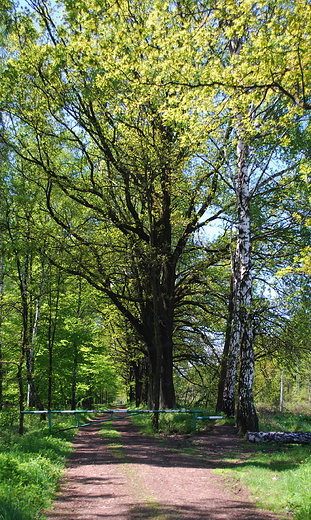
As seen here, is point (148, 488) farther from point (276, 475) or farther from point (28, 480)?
point (276, 475)

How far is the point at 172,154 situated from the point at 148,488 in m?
9.69

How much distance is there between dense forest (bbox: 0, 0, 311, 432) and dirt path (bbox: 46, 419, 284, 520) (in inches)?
111

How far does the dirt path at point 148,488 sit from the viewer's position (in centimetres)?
484

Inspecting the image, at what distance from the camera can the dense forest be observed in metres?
7.93

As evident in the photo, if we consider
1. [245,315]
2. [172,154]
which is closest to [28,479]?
[245,315]

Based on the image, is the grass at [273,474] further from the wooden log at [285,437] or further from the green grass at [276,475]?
the wooden log at [285,437]

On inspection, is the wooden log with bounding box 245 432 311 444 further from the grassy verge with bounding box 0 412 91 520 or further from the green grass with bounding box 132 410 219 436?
the grassy verge with bounding box 0 412 91 520

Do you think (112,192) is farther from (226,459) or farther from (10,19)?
(226,459)

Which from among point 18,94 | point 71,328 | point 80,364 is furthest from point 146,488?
point 80,364

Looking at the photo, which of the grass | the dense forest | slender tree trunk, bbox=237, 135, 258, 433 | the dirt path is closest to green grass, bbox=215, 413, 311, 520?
the grass

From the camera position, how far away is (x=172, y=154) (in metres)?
12.3

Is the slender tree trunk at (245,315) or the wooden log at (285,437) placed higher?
the slender tree trunk at (245,315)

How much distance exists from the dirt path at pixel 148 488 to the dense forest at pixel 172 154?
282cm

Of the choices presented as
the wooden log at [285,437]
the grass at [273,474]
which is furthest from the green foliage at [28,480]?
the wooden log at [285,437]
